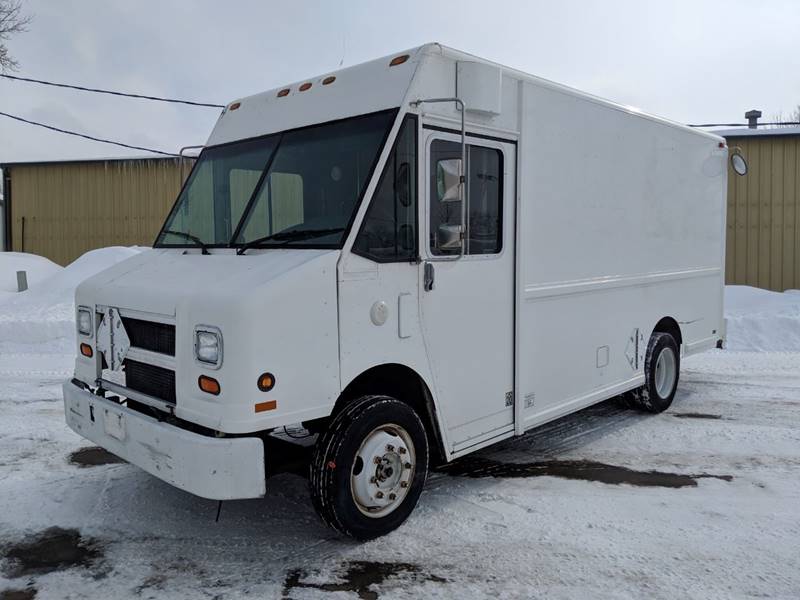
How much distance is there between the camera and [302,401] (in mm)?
3670

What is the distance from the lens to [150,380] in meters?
4.05

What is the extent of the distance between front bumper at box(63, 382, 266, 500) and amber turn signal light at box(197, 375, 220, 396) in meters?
0.24

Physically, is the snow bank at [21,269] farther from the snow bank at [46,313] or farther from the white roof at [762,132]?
the white roof at [762,132]

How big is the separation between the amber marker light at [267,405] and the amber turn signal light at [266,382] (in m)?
0.07

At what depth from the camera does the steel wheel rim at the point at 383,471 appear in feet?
13.1

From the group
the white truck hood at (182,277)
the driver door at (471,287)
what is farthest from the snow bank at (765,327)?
the white truck hood at (182,277)

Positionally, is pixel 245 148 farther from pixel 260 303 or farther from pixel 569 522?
pixel 569 522

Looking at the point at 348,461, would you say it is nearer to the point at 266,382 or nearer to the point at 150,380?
the point at 266,382

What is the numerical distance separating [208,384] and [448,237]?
5.53ft

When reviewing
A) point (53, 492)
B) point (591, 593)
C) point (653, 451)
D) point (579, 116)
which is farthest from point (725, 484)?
point (53, 492)

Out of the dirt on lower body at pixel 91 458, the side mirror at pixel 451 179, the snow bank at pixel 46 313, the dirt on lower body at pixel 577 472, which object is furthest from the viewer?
the snow bank at pixel 46 313

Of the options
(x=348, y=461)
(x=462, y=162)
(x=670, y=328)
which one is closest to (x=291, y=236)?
(x=462, y=162)

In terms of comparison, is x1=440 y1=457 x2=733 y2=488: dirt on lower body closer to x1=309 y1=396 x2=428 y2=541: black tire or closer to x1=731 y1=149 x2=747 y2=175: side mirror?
x1=309 y1=396 x2=428 y2=541: black tire

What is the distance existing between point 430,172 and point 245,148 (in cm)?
148
